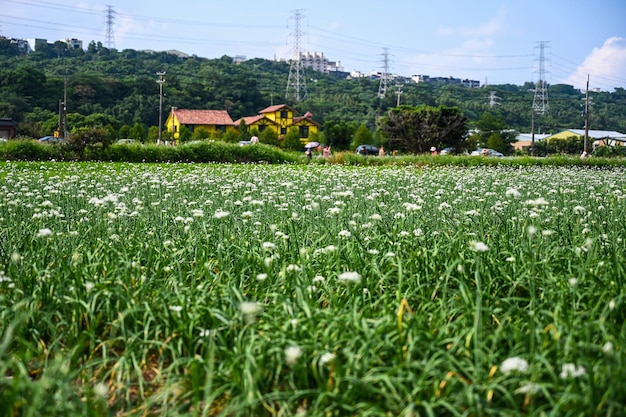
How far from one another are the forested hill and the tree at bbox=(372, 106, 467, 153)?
2601cm

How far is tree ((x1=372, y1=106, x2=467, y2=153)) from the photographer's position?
140 ft

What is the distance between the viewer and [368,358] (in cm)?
264

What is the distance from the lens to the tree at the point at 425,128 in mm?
42594

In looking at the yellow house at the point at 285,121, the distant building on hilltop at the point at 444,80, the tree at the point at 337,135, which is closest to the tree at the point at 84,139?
the tree at the point at 337,135

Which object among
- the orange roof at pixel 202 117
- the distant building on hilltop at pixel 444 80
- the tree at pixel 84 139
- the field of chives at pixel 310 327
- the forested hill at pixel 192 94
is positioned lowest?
the field of chives at pixel 310 327

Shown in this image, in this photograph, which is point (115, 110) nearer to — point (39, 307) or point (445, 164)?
point (445, 164)

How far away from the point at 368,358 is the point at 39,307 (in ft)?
6.75

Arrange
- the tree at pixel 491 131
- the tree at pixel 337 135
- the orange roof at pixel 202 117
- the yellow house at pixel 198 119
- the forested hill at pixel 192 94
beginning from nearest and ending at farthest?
the tree at pixel 337 135 → the forested hill at pixel 192 94 → the tree at pixel 491 131 → the yellow house at pixel 198 119 → the orange roof at pixel 202 117

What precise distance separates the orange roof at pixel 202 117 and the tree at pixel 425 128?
3560cm

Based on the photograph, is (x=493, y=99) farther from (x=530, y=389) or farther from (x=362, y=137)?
(x=530, y=389)

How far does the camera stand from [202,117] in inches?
2955

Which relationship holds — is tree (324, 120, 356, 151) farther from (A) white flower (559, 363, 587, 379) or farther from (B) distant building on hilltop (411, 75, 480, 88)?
(B) distant building on hilltop (411, 75, 480, 88)

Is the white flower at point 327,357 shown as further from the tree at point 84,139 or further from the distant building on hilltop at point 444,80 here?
the distant building on hilltop at point 444,80

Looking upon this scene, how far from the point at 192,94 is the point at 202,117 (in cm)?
771
